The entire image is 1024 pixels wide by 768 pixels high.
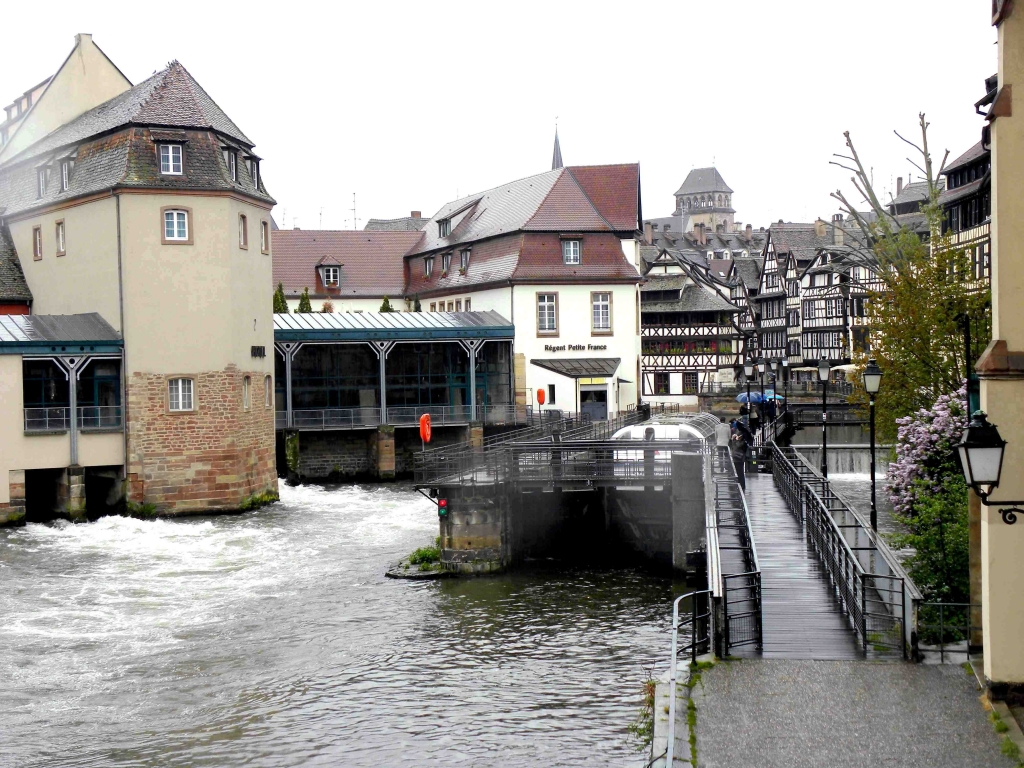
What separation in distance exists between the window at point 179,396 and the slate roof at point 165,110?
7.54 meters

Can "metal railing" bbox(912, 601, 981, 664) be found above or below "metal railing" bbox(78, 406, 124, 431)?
below

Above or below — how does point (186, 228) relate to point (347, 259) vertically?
below

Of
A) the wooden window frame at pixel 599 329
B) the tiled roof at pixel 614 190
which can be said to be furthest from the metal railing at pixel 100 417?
the tiled roof at pixel 614 190

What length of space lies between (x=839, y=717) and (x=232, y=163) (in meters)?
30.2

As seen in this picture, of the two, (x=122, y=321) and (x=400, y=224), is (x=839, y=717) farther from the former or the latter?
(x=400, y=224)

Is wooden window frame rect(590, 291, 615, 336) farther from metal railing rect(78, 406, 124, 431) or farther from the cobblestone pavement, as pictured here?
the cobblestone pavement

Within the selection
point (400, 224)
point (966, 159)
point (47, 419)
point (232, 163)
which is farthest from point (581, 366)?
point (400, 224)

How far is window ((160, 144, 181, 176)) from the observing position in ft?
122

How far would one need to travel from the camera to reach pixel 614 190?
59.2m

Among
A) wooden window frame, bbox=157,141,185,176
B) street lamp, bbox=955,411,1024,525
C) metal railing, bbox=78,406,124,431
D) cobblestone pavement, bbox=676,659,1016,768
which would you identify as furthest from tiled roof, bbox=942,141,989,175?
street lamp, bbox=955,411,1024,525

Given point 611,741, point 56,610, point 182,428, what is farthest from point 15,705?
point 182,428

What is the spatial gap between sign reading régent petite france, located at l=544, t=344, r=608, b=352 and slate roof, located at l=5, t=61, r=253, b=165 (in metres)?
18.3

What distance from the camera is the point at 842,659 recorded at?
578 inches

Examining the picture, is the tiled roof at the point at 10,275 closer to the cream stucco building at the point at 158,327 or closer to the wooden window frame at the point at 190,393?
the cream stucco building at the point at 158,327
